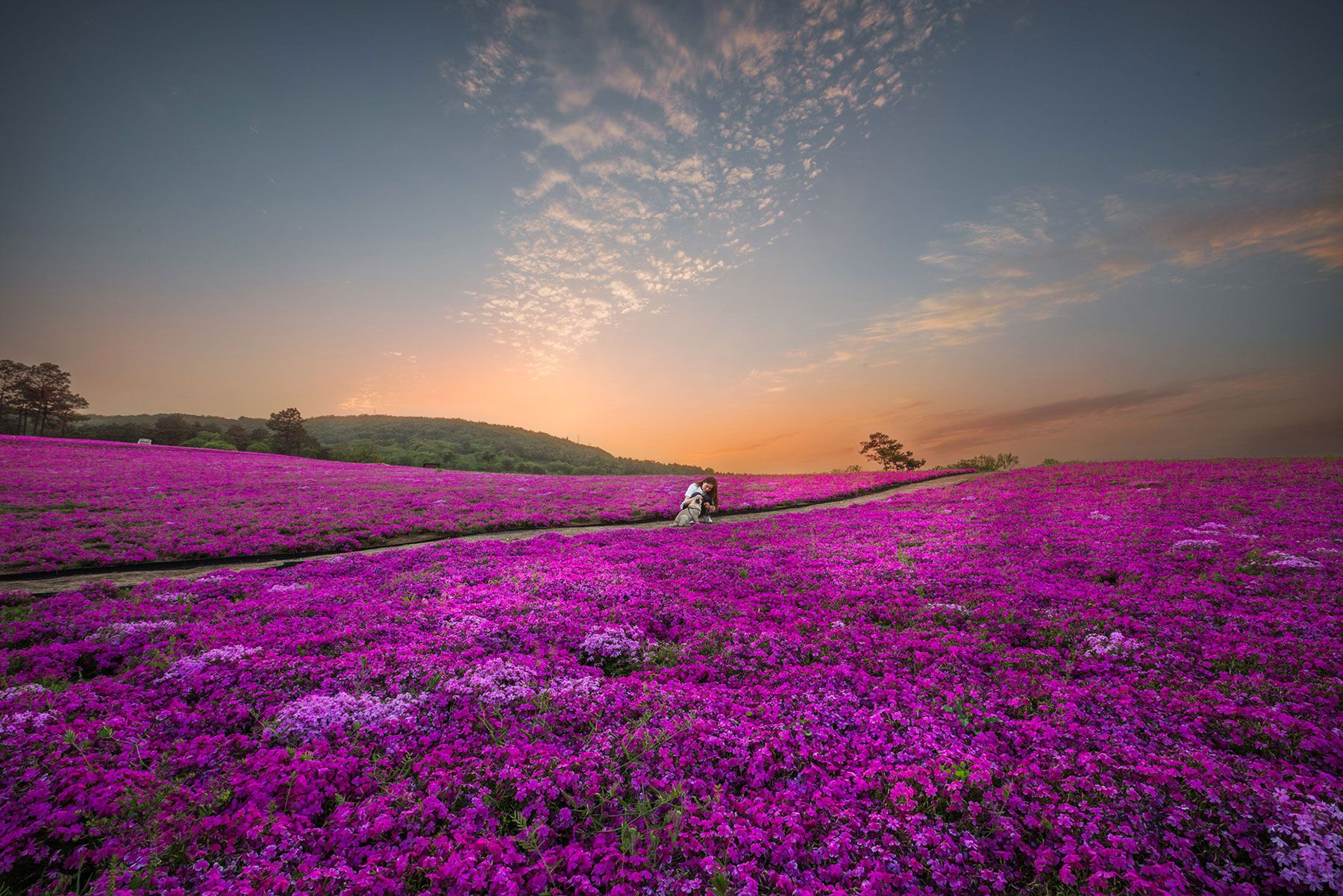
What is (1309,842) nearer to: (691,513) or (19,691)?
(19,691)

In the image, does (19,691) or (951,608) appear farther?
(951,608)

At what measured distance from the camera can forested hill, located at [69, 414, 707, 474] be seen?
73.4 meters

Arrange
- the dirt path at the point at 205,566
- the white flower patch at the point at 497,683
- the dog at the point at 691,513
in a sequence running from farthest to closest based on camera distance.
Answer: the dog at the point at 691,513 < the dirt path at the point at 205,566 < the white flower patch at the point at 497,683

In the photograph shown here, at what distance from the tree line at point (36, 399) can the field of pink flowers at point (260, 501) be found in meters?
45.5

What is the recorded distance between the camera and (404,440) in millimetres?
109375

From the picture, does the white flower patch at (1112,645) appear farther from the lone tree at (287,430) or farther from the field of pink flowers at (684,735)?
the lone tree at (287,430)

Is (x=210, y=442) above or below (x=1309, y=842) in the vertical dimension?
above

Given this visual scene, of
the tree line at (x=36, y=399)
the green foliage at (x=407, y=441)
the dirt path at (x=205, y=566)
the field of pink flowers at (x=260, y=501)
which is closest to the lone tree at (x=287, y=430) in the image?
the green foliage at (x=407, y=441)

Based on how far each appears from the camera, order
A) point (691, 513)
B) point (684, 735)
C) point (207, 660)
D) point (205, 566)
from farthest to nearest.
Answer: point (691, 513) → point (205, 566) → point (207, 660) → point (684, 735)

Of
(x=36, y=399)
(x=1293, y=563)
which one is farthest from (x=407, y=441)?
(x=1293, y=563)

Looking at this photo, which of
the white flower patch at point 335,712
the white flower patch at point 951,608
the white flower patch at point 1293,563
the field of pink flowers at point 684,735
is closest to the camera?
the field of pink flowers at point 684,735

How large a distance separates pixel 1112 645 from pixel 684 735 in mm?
6076

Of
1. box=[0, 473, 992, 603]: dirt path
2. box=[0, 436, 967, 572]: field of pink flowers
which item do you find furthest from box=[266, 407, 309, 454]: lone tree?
box=[0, 473, 992, 603]: dirt path

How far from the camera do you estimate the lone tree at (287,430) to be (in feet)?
250
